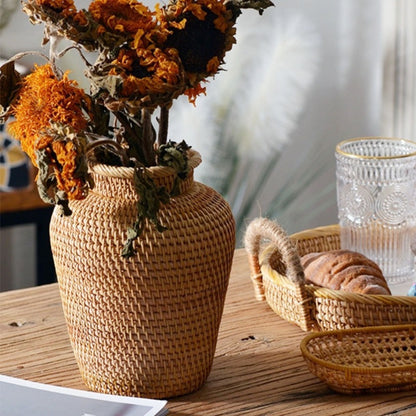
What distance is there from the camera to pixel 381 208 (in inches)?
54.0

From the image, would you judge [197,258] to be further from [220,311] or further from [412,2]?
[412,2]

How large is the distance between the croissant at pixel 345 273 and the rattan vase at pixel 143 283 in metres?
0.24

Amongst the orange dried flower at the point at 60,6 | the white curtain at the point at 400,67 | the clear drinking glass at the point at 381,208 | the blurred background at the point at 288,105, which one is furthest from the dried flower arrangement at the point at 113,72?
the white curtain at the point at 400,67

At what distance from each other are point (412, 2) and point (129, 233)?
195 cm

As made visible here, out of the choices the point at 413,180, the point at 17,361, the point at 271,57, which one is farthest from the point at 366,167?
the point at 271,57

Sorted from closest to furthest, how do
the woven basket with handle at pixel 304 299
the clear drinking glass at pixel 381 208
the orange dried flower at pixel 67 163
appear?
the orange dried flower at pixel 67 163, the woven basket with handle at pixel 304 299, the clear drinking glass at pixel 381 208

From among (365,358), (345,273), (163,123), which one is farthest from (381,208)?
(163,123)

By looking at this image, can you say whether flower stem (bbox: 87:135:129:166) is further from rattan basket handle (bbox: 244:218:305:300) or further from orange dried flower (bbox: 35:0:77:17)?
rattan basket handle (bbox: 244:218:305:300)

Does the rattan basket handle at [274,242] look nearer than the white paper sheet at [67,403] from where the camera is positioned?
No

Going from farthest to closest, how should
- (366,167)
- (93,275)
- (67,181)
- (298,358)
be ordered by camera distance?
(366,167) → (298,358) → (93,275) → (67,181)

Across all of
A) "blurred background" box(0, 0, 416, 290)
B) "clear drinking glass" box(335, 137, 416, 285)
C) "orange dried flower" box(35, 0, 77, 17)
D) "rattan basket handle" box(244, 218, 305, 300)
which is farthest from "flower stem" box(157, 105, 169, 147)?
"blurred background" box(0, 0, 416, 290)

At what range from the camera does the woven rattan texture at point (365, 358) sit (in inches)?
40.1

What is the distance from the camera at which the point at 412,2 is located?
8.61 feet

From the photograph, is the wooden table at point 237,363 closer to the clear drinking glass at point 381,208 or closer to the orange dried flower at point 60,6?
the clear drinking glass at point 381,208
